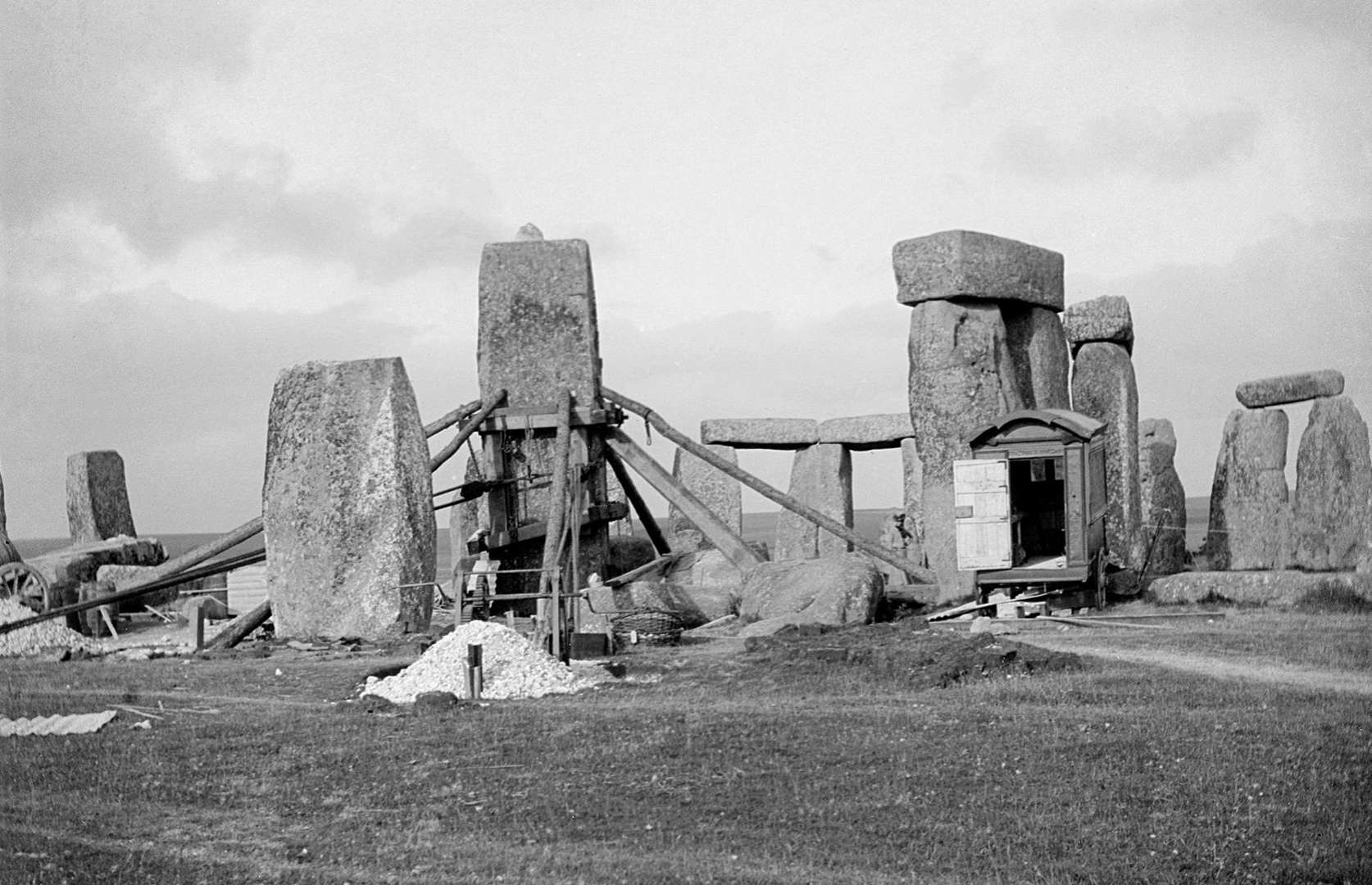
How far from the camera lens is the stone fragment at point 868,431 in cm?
2727

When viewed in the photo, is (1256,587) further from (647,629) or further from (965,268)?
(647,629)

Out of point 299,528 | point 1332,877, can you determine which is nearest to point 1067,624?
point 299,528

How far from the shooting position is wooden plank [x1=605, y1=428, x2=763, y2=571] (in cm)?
1884

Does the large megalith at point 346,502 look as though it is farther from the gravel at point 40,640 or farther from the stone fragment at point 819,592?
the stone fragment at point 819,592

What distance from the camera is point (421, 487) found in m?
16.1

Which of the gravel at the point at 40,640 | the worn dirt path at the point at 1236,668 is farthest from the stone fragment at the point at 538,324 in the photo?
the worn dirt path at the point at 1236,668

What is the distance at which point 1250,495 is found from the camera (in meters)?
22.1

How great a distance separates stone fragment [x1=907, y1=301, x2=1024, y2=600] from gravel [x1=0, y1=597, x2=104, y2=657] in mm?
8636

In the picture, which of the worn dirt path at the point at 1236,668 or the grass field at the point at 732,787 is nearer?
the grass field at the point at 732,787

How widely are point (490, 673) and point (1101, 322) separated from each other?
11.7 meters

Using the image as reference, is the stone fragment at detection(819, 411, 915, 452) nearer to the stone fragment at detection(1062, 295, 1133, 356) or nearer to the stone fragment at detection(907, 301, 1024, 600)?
the stone fragment at detection(1062, 295, 1133, 356)

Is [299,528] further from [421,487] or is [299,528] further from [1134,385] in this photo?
[1134,385]

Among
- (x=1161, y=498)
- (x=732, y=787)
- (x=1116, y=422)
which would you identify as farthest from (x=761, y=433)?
(x=732, y=787)

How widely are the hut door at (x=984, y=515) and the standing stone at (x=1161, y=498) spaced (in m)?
5.71
